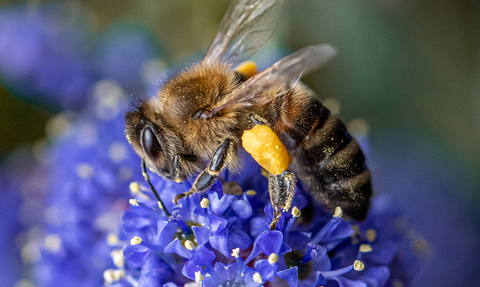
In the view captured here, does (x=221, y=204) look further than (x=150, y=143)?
Yes

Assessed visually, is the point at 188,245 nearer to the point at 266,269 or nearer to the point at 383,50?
the point at 266,269

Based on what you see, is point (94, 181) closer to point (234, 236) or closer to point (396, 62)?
point (234, 236)

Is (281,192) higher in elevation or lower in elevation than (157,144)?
lower

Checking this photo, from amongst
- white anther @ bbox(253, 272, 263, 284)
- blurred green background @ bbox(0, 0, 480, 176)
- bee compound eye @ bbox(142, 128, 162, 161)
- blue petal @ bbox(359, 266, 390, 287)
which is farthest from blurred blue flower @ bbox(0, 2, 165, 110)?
blue petal @ bbox(359, 266, 390, 287)

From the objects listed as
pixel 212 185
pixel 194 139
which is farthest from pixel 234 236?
pixel 194 139

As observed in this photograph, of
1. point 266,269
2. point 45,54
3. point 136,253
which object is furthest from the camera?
point 45,54

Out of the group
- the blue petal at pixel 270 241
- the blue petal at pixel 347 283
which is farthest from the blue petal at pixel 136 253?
the blue petal at pixel 347 283

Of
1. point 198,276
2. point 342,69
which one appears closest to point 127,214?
point 198,276
